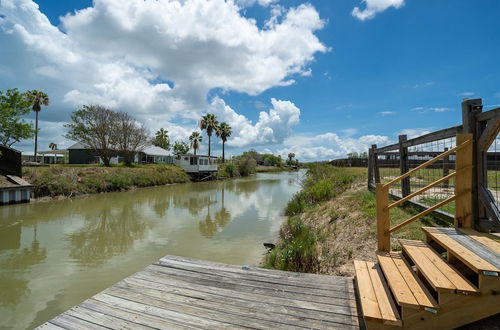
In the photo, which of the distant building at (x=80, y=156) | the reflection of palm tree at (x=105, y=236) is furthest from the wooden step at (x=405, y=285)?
the distant building at (x=80, y=156)

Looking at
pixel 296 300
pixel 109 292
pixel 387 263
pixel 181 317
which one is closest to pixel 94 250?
pixel 109 292

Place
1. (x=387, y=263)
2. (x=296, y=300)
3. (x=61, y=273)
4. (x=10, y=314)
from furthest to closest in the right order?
(x=61, y=273) → (x=10, y=314) → (x=387, y=263) → (x=296, y=300)

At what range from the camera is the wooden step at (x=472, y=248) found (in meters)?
2.14

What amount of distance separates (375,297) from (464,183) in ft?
7.11

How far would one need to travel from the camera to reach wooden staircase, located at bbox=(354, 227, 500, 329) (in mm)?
2092

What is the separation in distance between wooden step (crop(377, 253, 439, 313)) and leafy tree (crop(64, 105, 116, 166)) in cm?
3550

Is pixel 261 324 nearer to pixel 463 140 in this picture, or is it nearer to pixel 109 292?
pixel 109 292

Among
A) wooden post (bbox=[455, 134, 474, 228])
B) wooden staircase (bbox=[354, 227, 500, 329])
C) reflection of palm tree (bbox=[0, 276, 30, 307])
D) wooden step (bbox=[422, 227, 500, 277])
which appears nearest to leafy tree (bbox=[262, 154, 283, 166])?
reflection of palm tree (bbox=[0, 276, 30, 307])

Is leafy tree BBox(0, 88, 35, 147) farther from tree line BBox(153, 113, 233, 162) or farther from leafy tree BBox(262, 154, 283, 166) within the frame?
leafy tree BBox(262, 154, 283, 166)

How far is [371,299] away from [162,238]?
765 centimetres

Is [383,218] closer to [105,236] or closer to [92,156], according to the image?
[105,236]

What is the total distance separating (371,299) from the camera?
246cm

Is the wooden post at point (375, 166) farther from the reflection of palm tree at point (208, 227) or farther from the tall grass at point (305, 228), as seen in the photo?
the reflection of palm tree at point (208, 227)

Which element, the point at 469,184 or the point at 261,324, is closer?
the point at 261,324
